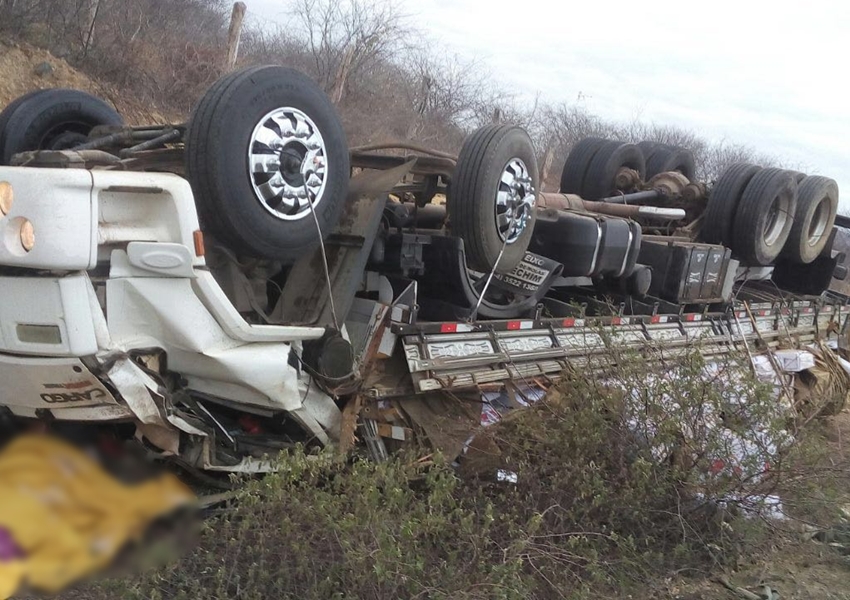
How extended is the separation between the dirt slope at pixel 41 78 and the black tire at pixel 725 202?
8.04m

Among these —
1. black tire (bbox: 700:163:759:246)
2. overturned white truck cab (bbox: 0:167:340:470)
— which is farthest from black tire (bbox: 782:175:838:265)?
overturned white truck cab (bbox: 0:167:340:470)

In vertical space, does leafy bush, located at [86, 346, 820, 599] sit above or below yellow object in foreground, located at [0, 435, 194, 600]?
below

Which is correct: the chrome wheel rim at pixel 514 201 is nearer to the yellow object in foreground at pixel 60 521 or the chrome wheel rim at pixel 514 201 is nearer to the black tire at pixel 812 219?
the yellow object in foreground at pixel 60 521

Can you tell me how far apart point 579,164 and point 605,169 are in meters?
0.30

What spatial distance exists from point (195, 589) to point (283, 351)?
1101 mm

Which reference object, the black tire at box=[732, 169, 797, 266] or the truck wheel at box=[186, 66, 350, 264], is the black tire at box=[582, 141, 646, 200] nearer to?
the black tire at box=[732, 169, 797, 266]

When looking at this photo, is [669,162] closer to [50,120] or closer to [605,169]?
[605,169]

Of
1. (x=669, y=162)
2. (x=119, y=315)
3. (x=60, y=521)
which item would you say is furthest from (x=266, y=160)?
(x=669, y=162)

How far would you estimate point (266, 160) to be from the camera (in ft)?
11.6

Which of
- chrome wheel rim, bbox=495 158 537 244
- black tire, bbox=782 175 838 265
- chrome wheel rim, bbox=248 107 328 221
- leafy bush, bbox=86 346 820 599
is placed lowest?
leafy bush, bbox=86 346 820 599

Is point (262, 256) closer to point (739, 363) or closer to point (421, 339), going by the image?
point (421, 339)

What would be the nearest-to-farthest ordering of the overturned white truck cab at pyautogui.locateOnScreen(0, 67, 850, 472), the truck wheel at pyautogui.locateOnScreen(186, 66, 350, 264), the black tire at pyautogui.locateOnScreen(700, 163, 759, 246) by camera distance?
the overturned white truck cab at pyautogui.locateOnScreen(0, 67, 850, 472) → the truck wheel at pyautogui.locateOnScreen(186, 66, 350, 264) → the black tire at pyautogui.locateOnScreen(700, 163, 759, 246)

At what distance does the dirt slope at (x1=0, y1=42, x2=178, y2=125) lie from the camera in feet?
34.2

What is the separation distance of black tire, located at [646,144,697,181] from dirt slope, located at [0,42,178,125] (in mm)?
7107
